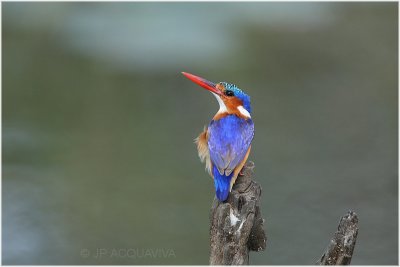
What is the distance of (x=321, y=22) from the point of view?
11578 mm

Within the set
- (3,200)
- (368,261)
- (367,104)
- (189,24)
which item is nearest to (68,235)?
(3,200)

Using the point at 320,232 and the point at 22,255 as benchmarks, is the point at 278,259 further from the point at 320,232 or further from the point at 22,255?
the point at 22,255

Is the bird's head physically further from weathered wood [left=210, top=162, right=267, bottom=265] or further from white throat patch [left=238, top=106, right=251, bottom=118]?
weathered wood [left=210, top=162, right=267, bottom=265]

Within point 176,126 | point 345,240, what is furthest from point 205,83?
point 176,126

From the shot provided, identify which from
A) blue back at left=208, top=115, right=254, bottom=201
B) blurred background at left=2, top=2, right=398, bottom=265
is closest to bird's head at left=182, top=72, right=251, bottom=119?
blue back at left=208, top=115, right=254, bottom=201

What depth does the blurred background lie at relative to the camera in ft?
20.3

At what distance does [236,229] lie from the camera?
11.4 feet

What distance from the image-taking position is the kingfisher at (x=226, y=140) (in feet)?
12.5

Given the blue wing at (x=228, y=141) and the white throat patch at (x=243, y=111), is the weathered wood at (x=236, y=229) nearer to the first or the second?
the blue wing at (x=228, y=141)

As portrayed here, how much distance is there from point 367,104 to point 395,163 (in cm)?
141

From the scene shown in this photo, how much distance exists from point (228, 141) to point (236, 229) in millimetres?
634

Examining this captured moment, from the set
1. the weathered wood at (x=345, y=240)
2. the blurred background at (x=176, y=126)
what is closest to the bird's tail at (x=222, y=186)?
the weathered wood at (x=345, y=240)

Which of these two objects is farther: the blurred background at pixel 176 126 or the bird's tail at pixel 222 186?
the blurred background at pixel 176 126

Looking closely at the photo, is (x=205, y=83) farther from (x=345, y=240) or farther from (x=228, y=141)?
(x=345, y=240)
